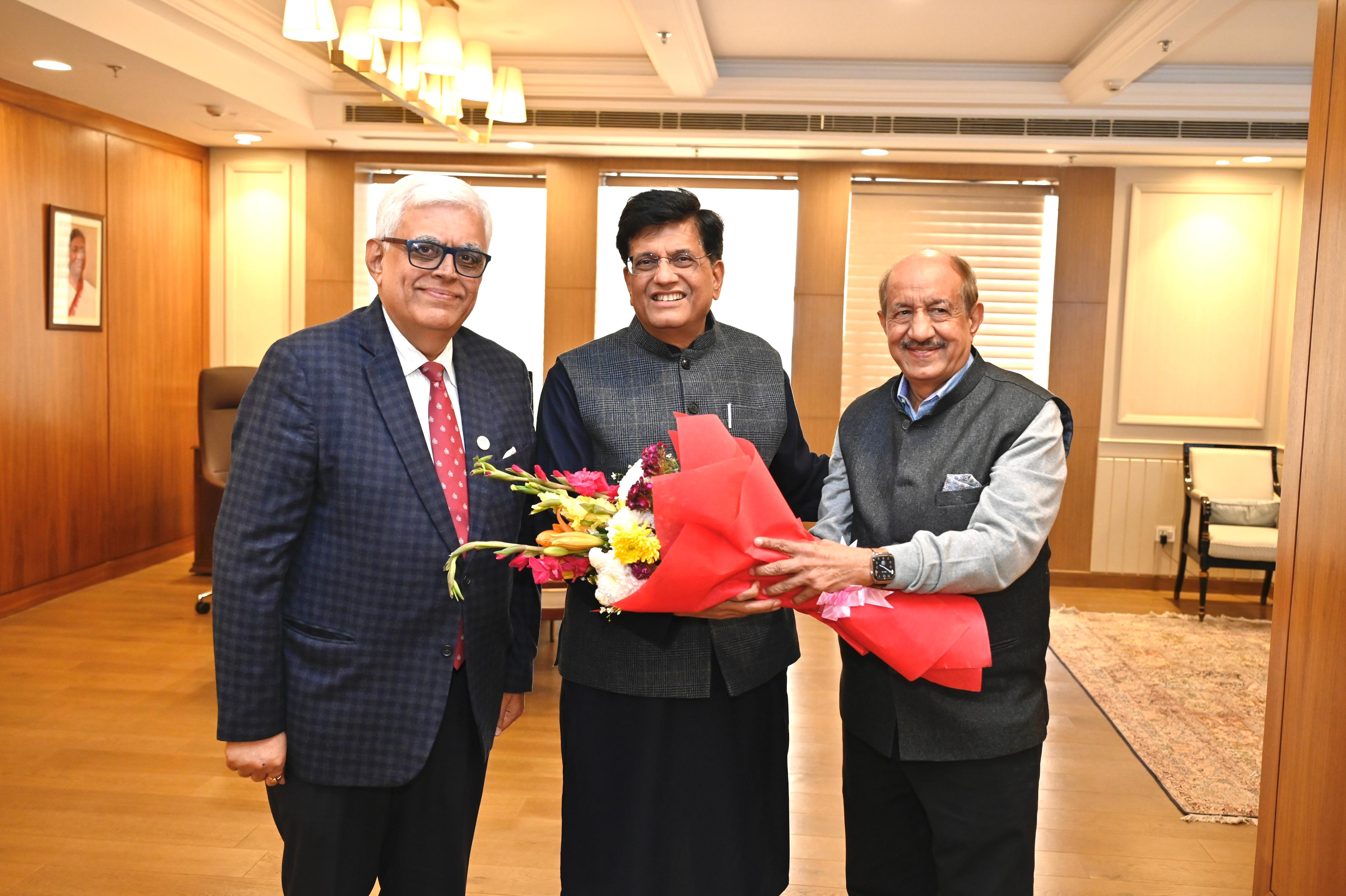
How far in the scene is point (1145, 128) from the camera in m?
6.27

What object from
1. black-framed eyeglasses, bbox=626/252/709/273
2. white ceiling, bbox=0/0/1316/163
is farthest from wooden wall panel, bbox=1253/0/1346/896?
white ceiling, bbox=0/0/1316/163

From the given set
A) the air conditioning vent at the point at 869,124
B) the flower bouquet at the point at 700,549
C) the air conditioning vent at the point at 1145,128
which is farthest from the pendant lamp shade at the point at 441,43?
the air conditioning vent at the point at 1145,128

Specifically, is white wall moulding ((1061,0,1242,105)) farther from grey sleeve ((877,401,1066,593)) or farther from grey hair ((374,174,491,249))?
grey hair ((374,174,491,249))

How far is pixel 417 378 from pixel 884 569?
0.90 metres

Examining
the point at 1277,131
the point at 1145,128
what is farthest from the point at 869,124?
the point at 1277,131

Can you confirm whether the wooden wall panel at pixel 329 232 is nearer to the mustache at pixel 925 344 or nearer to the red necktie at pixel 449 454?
the red necktie at pixel 449 454

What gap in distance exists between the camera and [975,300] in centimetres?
189

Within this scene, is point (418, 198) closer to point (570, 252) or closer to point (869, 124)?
point (869, 124)

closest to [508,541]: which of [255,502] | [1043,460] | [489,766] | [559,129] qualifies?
[255,502]

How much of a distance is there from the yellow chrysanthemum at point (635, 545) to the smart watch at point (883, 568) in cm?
38

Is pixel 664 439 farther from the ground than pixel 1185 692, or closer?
farther from the ground

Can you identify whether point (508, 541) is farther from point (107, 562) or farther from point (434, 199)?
point (107, 562)

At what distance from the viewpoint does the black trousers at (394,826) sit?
1.74 m

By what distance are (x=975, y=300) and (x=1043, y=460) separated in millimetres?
334
